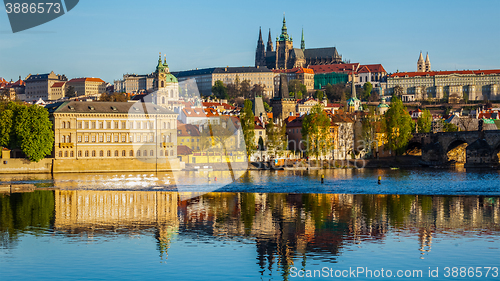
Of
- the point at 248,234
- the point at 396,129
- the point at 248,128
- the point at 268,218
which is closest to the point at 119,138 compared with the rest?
the point at 248,128

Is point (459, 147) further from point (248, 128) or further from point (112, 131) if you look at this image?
point (112, 131)

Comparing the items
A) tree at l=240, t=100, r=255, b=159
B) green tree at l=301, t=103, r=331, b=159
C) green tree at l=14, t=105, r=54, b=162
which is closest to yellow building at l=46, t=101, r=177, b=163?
green tree at l=14, t=105, r=54, b=162

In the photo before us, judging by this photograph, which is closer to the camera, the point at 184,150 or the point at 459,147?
the point at 184,150

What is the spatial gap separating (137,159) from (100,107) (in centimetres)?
756

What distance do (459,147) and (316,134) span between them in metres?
22.3

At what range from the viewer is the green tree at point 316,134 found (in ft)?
257

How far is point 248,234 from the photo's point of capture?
26.0m

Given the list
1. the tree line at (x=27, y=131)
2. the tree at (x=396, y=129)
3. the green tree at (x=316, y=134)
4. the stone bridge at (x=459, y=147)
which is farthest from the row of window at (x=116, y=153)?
the stone bridge at (x=459, y=147)

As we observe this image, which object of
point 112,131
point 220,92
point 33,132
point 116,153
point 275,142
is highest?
point 220,92

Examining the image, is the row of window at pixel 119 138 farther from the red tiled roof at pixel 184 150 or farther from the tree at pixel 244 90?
the tree at pixel 244 90

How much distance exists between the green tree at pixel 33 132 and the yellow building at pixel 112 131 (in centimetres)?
227

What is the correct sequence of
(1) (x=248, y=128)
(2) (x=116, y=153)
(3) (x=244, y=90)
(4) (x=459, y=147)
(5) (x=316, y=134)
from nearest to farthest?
(2) (x=116, y=153), (1) (x=248, y=128), (5) (x=316, y=134), (4) (x=459, y=147), (3) (x=244, y=90)

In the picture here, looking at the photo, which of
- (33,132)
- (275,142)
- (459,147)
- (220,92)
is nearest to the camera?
(33,132)

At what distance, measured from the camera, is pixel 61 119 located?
66312 mm
